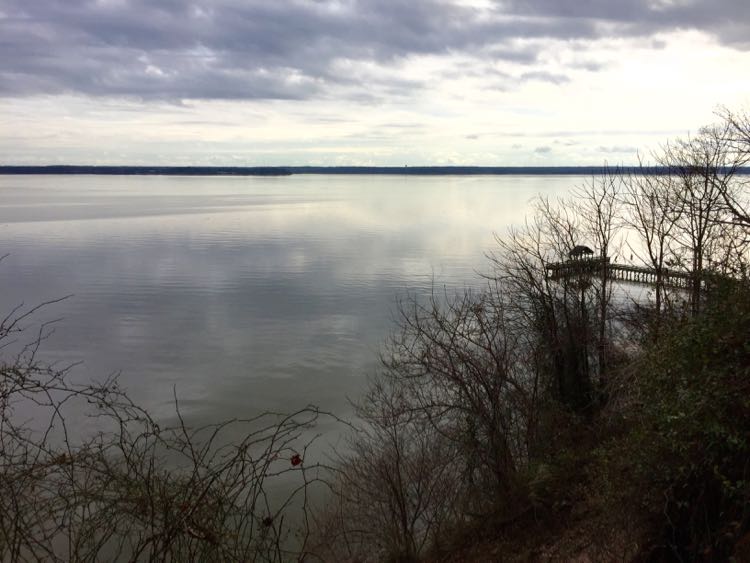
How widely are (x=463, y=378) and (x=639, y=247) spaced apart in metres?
37.9

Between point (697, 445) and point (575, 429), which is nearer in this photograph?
point (697, 445)

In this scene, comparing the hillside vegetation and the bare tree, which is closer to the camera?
the bare tree

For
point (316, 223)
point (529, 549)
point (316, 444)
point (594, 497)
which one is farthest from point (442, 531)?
point (316, 223)

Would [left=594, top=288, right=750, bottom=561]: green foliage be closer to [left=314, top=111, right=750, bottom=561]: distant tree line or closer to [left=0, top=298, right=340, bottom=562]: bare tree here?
[left=314, top=111, right=750, bottom=561]: distant tree line

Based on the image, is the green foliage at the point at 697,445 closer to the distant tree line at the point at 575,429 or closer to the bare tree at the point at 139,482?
the distant tree line at the point at 575,429

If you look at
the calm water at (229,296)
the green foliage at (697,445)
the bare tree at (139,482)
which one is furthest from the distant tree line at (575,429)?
the calm water at (229,296)

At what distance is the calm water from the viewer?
22.3 metres

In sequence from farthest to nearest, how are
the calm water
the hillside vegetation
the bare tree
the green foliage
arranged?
the calm water, the green foliage, the hillside vegetation, the bare tree

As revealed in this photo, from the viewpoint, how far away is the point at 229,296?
34531 mm

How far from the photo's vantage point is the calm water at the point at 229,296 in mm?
22281

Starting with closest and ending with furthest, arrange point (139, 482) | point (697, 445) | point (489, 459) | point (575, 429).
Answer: point (139, 482) → point (697, 445) → point (489, 459) → point (575, 429)

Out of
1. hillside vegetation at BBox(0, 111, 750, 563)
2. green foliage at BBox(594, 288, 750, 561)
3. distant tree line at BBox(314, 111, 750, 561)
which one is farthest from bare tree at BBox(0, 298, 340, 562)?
green foliage at BBox(594, 288, 750, 561)

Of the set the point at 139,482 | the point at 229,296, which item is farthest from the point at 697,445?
the point at 229,296

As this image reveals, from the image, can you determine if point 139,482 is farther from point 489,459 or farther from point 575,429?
point 575,429
